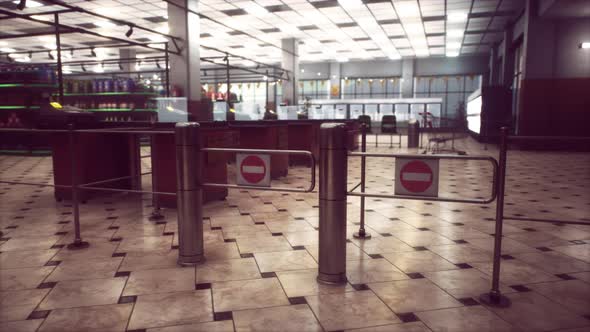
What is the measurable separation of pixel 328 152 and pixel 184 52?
815 cm

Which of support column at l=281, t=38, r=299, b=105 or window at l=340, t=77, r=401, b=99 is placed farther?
window at l=340, t=77, r=401, b=99

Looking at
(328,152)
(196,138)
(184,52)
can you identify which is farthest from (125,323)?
(184,52)

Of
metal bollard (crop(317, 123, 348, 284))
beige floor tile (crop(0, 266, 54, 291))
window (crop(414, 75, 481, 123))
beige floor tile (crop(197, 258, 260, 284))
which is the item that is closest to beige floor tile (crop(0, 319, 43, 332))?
beige floor tile (crop(0, 266, 54, 291))

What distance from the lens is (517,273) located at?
2686mm

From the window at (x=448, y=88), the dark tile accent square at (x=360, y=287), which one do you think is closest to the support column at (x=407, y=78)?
the window at (x=448, y=88)

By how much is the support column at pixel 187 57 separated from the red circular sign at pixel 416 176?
7.68 m

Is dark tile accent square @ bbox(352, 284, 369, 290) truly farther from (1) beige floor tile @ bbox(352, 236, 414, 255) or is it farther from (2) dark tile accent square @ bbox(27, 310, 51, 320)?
(2) dark tile accent square @ bbox(27, 310, 51, 320)

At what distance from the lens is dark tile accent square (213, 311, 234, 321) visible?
82.2 inches

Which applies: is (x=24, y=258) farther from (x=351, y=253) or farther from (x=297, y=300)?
(x=351, y=253)

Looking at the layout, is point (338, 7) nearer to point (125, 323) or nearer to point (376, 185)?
point (376, 185)

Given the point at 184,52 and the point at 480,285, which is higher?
the point at 184,52

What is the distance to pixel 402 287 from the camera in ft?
8.09

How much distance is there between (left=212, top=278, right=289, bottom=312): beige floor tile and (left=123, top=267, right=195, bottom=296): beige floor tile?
0.69 feet

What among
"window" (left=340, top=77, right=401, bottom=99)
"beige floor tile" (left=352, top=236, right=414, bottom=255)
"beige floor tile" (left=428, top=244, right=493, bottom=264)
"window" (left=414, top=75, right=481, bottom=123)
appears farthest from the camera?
"window" (left=340, top=77, right=401, bottom=99)
